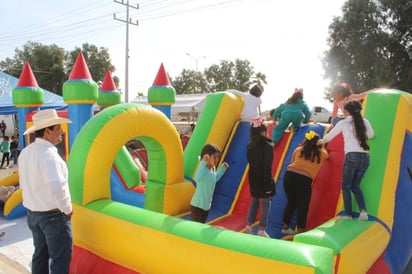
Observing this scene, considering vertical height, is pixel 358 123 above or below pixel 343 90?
below

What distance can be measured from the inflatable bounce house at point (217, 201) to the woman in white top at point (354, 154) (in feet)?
0.43

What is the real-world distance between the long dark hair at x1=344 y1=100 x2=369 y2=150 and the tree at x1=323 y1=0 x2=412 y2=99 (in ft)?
65.4

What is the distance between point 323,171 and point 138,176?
104 inches

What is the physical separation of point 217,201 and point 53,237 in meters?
2.39

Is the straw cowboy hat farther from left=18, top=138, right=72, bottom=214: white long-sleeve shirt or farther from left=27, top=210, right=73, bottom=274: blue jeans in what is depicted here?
left=27, top=210, right=73, bottom=274: blue jeans

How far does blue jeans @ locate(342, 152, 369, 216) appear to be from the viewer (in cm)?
335

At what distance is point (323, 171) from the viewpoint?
13.6ft

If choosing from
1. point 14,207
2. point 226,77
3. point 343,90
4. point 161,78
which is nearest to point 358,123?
point 343,90

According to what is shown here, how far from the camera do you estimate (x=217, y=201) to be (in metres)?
4.71

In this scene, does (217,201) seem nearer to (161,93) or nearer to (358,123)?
(358,123)

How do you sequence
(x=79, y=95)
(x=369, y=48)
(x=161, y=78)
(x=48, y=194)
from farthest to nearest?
1. (x=369, y=48)
2. (x=161, y=78)
3. (x=79, y=95)
4. (x=48, y=194)

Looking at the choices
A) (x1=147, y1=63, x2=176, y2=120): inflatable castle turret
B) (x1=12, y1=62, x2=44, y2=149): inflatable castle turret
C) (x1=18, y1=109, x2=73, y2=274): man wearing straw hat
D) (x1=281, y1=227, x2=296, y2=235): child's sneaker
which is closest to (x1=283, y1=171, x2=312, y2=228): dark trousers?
(x1=281, y1=227, x2=296, y2=235): child's sneaker

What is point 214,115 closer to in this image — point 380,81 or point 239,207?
point 239,207

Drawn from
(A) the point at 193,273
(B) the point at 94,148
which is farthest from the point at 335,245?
(B) the point at 94,148
